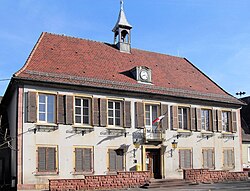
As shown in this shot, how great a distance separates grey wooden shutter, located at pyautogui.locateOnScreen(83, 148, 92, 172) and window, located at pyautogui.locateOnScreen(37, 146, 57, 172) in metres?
2.05

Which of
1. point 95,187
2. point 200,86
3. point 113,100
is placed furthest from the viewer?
point 200,86

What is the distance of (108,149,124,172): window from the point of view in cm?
2745

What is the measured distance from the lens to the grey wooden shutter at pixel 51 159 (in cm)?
2500

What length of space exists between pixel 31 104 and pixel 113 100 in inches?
233

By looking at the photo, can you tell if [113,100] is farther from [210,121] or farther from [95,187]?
[210,121]

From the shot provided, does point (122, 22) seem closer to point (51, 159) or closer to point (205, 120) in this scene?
point (205, 120)

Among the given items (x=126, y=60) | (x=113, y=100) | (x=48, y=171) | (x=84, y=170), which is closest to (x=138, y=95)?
(x=113, y=100)

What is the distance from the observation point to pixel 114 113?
28250 mm

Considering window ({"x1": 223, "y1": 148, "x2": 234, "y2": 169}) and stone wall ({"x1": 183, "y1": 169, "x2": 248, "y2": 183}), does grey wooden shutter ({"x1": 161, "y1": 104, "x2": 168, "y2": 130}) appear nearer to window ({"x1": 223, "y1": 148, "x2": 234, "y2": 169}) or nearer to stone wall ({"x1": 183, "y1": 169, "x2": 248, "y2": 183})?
stone wall ({"x1": 183, "y1": 169, "x2": 248, "y2": 183})

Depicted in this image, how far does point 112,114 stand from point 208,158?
9294 mm

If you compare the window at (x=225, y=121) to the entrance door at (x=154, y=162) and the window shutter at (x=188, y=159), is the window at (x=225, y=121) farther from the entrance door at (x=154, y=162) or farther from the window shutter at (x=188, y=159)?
the entrance door at (x=154, y=162)

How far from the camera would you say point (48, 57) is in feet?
91.9

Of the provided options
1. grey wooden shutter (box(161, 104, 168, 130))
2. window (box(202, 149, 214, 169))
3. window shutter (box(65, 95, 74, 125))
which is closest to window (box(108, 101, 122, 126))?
window shutter (box(65, 95, 74, 125))

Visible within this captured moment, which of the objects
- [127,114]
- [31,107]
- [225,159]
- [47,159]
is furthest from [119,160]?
[225,159]
